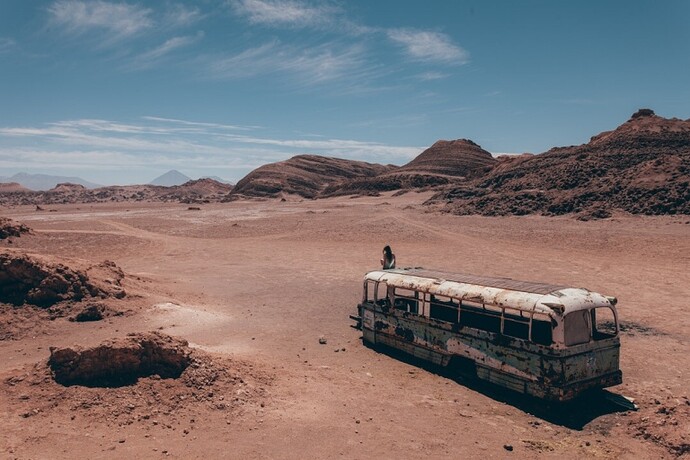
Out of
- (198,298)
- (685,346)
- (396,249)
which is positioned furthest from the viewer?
(396,249)

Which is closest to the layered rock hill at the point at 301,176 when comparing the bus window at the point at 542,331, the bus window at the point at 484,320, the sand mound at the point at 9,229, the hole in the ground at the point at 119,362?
the sand mound at the point at 9,229

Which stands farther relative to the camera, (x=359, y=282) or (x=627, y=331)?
(x=359, y=282)

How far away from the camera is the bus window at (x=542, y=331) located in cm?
1072

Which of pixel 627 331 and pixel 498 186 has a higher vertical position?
pixel 498 186

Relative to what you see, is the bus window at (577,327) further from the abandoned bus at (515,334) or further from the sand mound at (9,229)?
the sand mound at (9,229)

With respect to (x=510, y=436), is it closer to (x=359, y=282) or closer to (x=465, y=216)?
(x=359, y=282)

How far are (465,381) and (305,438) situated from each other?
4666mm

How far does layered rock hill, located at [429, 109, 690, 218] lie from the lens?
1601 inches

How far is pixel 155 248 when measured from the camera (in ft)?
113

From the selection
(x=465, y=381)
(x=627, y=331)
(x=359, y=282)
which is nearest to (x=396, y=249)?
(x=359, y=282)

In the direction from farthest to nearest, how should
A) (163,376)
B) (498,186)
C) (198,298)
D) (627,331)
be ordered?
(498,186) < (198,298) < (627,331) < (163,376)

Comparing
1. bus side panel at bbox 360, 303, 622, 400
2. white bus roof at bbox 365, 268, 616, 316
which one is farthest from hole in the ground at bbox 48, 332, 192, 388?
white bus roof at bbox 365, 268, 616, 316

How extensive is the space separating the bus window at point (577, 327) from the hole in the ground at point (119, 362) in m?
7.90

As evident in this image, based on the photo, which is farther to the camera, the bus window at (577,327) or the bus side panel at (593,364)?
the bus window at (577,327)
